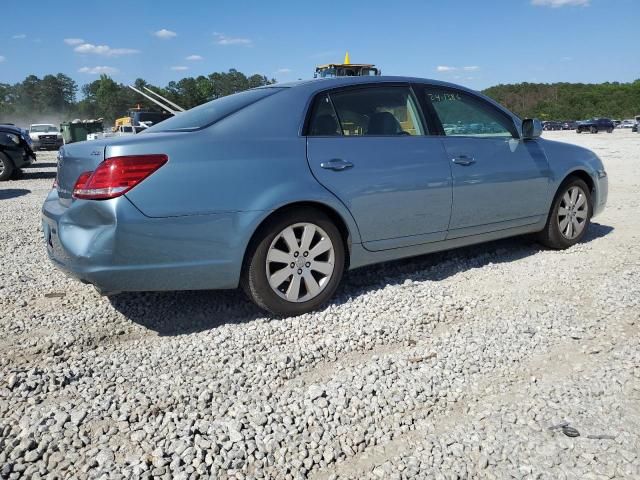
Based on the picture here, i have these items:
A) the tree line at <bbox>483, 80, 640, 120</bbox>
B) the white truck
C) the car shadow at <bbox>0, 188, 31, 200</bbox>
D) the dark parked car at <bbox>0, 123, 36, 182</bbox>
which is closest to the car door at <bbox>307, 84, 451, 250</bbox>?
the car shadow at <bbox>0, 188, 31, 200</bbox>

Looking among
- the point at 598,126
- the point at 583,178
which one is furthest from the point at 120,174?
the point at 598,126

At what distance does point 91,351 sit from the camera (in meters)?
3.25

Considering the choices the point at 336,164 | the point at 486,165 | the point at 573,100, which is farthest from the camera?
the point at 573,100

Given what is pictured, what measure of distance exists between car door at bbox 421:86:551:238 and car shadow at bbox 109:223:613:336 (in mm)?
411

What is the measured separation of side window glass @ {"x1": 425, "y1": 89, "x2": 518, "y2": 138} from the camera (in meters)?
4.44

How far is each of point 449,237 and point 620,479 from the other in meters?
2.50

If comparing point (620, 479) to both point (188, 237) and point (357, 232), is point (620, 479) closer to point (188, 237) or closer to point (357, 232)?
point (357, 232)

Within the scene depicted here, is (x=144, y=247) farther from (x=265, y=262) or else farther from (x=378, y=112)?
(x=378, y=112)

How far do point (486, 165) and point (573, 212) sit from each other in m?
1.44

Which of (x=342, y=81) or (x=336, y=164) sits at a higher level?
(x=342, y=81)

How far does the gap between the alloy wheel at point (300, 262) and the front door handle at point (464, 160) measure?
1.34 m

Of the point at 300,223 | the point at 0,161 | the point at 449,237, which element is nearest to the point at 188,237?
the point at 300,223

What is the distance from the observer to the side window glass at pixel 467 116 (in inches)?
175

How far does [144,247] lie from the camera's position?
3.16 m
